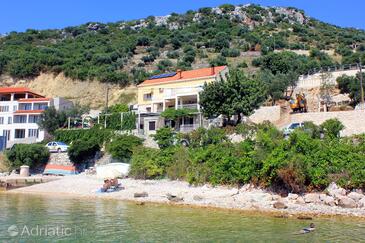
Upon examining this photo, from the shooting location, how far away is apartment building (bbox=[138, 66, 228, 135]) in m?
45.5

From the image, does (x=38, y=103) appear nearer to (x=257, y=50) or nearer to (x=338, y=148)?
(x=338, y=148)

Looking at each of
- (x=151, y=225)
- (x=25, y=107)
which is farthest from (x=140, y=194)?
(x=25, y=107)

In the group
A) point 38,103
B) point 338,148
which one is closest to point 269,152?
point 338,148

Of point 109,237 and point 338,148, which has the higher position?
point 338,148

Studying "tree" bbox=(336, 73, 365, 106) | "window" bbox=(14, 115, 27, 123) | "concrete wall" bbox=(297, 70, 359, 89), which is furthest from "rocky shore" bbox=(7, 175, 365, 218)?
"concrete wall" bbox=(297, 70, 359, 89)

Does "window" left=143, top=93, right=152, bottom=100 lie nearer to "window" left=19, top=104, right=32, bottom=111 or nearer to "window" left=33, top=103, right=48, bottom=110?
"window" left=33, top=103, right=48, bottom=110

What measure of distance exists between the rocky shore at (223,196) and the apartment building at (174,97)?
14.0m

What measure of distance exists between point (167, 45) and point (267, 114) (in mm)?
61242

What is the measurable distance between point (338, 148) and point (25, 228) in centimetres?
1978

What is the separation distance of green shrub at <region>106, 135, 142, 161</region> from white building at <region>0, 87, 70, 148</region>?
67.5 ft

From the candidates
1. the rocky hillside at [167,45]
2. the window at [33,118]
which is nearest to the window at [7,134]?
A: the window at [33,118]

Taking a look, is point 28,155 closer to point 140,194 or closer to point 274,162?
point 140,194

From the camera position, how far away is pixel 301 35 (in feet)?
349

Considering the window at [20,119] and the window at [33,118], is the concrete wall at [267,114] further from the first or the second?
the window at [20,119]
